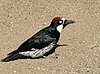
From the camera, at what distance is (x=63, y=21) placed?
727cm

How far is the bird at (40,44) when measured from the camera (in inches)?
280

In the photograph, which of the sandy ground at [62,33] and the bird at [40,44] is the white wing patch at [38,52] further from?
the sandy ground at [62,33]

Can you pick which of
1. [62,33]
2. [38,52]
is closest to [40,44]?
[38,52]

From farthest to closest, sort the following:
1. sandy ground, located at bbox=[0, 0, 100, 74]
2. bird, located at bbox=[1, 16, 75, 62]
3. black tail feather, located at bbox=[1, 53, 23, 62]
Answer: bird, located at bbox=[1, 16, 75, 62] < black tail feather, located at bbox=[1, 53, 23, 62] < sandy ground, located at bbox=[0, 0, 100, 74]

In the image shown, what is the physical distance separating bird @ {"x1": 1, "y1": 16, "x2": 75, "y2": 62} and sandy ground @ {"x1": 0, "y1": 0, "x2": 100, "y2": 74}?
0.13m

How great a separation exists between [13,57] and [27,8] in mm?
3037

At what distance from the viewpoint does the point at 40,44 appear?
7137 millimetres

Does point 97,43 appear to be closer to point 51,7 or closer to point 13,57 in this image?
point 13,57

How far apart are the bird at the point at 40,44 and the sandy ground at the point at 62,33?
0.44 feet

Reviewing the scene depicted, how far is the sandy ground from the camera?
6.64 metres

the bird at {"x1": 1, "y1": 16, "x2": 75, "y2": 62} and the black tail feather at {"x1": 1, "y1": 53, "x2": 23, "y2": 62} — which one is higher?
the bird at {"x1": 1, "y1": 16, "x2": 75, "y2": 62}

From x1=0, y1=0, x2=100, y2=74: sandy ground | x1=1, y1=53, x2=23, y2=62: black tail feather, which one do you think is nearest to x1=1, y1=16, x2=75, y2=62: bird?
x1=1, y1=53, x2=23, y2=62: black tail feather

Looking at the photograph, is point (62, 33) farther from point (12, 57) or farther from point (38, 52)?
point (12, 57)

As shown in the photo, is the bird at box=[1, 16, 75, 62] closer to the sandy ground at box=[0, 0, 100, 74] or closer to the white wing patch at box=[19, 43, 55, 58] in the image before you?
the white wing patch at box=[19, 43, 55, 58]
